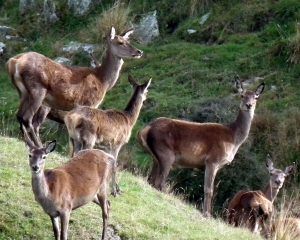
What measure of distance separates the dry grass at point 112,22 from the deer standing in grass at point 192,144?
7717 millimetres

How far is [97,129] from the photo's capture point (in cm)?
1334

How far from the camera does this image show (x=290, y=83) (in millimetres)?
20297

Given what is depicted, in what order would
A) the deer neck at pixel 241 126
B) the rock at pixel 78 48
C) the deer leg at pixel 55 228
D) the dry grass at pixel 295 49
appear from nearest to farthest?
the deer leg at pixel 55 228, the deer neck at pixel 241 126, the dry grass at pixel 295 49, the rock at pixel 78 48

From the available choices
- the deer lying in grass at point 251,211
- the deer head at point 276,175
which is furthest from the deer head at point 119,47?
the deer head at point 276,175

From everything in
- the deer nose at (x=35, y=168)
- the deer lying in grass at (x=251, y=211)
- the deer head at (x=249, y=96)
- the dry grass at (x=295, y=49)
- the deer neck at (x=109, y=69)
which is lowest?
the deer lying in grass at (x=251, y=211)

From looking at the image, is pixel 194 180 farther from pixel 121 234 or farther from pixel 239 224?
pixel 121 234

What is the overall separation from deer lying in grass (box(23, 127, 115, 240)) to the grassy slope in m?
0.38

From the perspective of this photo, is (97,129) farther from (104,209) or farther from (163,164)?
(104,209)

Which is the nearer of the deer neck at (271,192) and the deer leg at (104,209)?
the deer leg at (104,209)

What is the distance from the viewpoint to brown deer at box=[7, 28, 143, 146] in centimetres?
1427

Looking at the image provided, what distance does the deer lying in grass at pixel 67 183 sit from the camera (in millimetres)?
10047

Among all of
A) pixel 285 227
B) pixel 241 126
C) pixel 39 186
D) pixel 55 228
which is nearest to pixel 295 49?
pixel 241 126

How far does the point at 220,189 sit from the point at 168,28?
6.65m

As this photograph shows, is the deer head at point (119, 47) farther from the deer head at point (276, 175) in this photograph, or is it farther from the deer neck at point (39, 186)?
the deer neck at point (39, 186)
